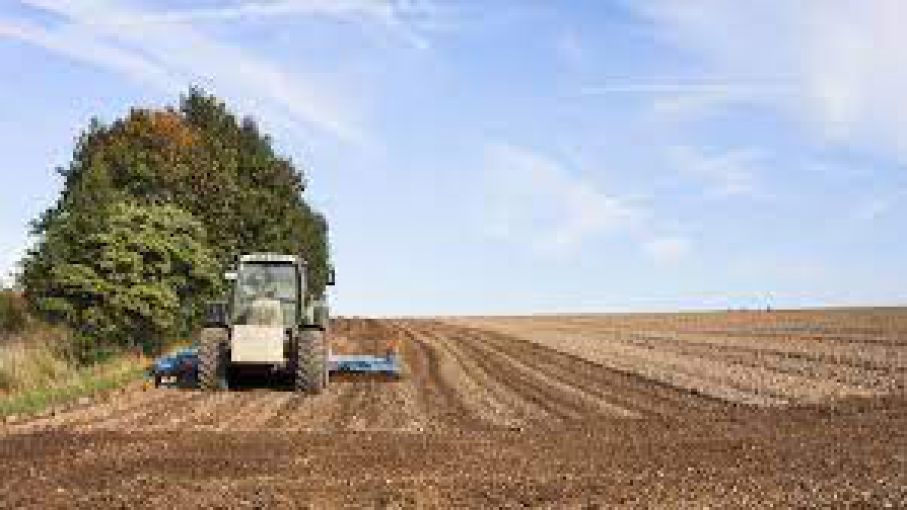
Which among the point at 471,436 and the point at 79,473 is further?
the point at 471,436

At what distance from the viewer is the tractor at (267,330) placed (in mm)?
25569

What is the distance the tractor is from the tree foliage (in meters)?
9.62

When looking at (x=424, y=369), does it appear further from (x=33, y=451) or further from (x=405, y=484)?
(x=405, y=484)

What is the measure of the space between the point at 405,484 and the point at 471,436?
17.2 ft

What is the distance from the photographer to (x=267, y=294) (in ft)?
88.6

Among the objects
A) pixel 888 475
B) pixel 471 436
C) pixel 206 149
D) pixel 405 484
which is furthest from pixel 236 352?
pixel 206 149

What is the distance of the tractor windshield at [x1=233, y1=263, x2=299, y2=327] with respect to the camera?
26366 millimetres

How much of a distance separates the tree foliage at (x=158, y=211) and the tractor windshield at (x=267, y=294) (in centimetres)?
965

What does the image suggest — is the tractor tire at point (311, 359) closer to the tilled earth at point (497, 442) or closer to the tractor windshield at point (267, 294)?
the tilled earth at point (497, 442)

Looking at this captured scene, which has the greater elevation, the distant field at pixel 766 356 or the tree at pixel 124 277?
the tree at pixel 124 277

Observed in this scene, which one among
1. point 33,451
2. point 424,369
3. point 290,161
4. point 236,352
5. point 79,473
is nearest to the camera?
point 79,473

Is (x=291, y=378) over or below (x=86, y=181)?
below

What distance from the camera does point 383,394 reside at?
1019 inches

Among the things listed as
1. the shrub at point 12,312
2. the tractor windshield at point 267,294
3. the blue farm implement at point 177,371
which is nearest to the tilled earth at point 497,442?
the blue farm implement at point 177,371
